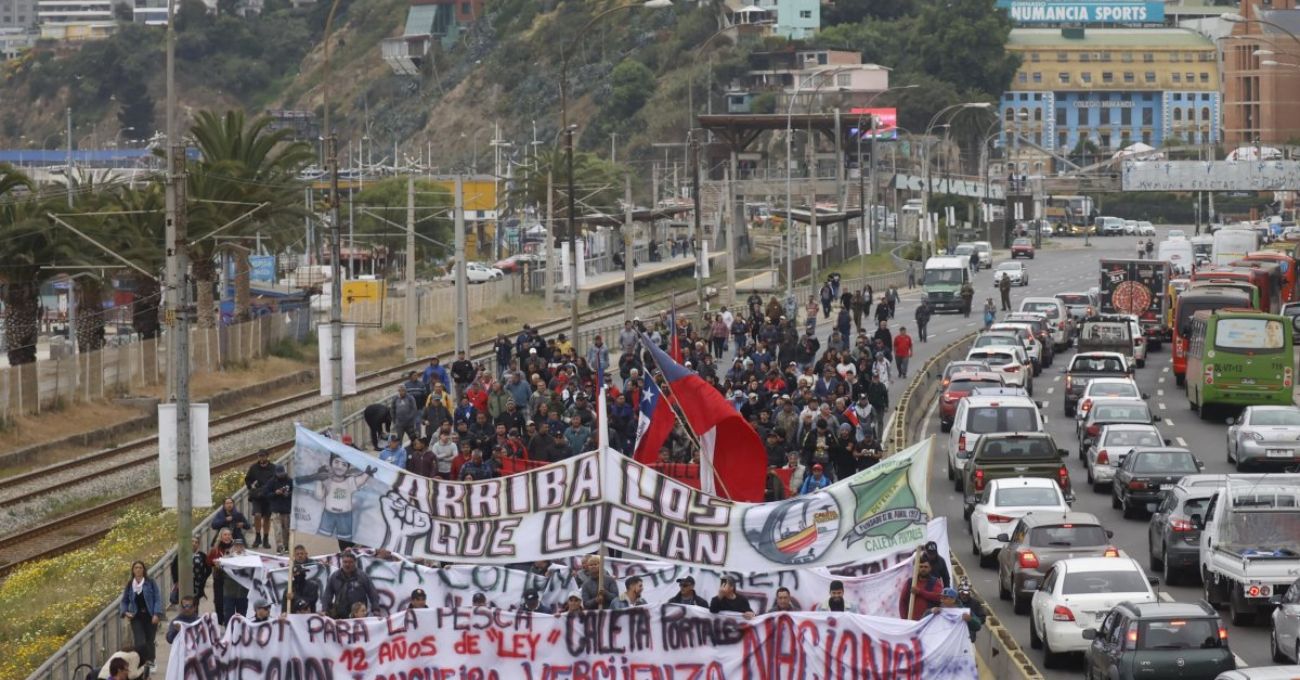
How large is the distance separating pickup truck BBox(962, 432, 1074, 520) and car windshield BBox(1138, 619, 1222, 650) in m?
13.0

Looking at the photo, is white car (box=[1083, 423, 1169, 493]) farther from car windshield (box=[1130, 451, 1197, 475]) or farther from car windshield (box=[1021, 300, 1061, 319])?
car windshield (box=[1021, 300, 1061, 319])

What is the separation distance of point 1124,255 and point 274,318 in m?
62.1

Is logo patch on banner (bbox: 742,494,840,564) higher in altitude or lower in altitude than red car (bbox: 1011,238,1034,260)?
higher

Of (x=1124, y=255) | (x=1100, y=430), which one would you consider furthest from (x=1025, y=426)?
(x=1124, y=255)

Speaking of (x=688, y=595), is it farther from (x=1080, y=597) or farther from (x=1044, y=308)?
(x=1044, y=308)

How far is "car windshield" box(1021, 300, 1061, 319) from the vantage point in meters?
61.9

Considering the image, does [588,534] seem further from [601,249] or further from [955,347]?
[601,249]

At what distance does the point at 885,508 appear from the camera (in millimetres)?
19078

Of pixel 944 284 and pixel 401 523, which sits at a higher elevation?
pixel 401 523

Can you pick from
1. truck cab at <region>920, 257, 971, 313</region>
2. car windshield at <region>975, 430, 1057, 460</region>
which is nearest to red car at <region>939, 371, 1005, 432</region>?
car windshield at <region>975, 430, 1057, 460</region>

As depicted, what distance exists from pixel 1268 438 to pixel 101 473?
2179 cm

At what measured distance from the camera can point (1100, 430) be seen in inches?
1464

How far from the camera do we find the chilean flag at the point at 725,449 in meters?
21.9

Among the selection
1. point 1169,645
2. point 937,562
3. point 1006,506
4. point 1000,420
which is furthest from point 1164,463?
point 1169,645
